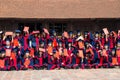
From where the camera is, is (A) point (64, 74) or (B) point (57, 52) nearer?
(A) point (64, 74)

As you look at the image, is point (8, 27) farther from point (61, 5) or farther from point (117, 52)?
point (117, 52)

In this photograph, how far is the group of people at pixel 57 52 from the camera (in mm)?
14992

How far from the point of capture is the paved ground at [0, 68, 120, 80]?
1288cm

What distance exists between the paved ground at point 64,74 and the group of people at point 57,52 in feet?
2.05

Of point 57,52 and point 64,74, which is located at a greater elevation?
point 57,52

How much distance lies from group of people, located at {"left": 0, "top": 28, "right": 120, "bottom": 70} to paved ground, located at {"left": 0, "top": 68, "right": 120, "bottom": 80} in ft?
2.05

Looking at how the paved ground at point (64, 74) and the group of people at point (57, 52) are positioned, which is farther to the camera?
the group of people at point (57, 52)

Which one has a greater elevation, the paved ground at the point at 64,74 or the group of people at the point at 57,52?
the group of people at the point at 57,52

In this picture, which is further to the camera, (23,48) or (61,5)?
(61,5)

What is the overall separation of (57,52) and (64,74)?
1.63m

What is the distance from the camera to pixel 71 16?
2011 centimetres

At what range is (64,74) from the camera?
13.7 m

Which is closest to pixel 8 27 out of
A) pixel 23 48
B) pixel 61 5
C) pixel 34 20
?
pixel 34 20

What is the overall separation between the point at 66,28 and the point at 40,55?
593 cm
